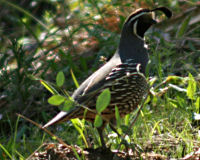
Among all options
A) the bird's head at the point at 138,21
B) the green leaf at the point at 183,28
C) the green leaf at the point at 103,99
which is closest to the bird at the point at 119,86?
the bird's head at the point at 138,21

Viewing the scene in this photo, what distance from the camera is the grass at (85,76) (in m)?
2.73

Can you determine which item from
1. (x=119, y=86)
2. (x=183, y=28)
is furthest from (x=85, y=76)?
(x=119, y=86)

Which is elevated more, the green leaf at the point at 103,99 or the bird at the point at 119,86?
the green leaf at the point at 103,99

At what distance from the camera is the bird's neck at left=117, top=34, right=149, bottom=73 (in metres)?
2.84

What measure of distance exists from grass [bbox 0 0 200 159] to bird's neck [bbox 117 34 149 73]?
0.09m

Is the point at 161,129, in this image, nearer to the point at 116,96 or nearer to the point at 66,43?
the point at 116,96

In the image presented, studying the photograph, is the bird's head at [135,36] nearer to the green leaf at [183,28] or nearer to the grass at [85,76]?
the grass at [85,76]

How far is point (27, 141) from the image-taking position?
10.9 feet

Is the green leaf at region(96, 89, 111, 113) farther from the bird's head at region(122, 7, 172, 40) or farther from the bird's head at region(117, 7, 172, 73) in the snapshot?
the bird's head at region(122, 7, 172, 40)

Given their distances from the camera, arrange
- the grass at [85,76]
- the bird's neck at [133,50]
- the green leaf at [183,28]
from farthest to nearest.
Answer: the green leaf at [183,28] → the bird's neck at [133,50] → the grass at [85,76]

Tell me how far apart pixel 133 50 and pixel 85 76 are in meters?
1.52

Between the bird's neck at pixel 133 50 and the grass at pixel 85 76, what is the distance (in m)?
0.09

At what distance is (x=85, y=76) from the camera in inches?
170

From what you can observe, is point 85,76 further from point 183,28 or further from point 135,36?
point 135,36
